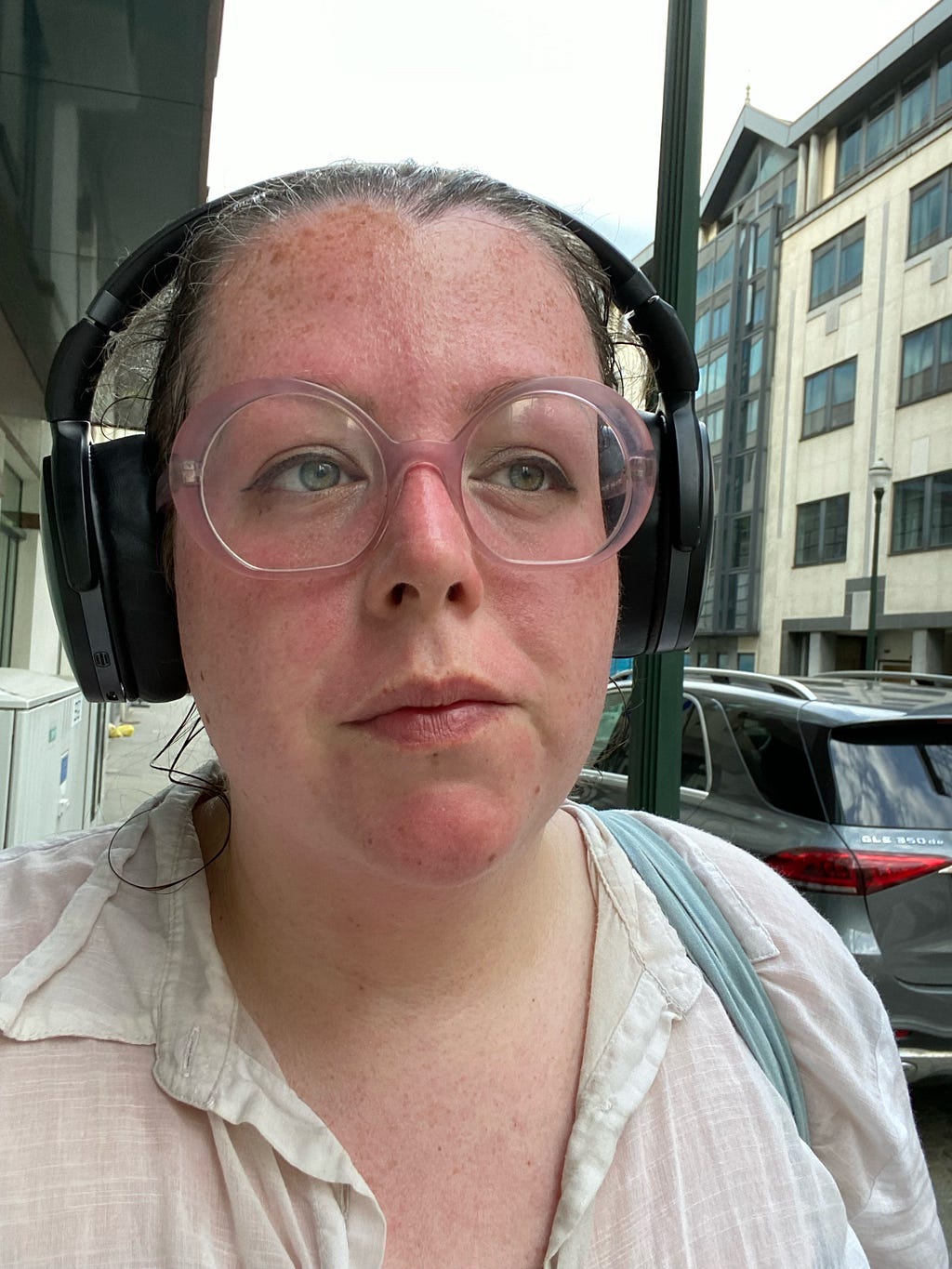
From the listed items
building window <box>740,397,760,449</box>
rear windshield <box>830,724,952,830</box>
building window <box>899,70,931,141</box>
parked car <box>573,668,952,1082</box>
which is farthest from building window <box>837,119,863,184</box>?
rear windshield <box>830,724,952,830</box>

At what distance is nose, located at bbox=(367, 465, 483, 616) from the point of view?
702mm

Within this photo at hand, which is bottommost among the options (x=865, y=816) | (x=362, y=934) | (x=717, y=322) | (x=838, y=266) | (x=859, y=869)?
(x=859, y=869)

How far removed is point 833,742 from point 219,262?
3563 mm

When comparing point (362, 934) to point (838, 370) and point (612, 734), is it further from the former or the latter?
point (838, 370)

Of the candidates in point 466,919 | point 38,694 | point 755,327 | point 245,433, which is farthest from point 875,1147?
point 755,327

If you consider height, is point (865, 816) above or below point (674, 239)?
below

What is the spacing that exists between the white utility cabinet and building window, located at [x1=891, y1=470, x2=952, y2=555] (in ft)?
52.5

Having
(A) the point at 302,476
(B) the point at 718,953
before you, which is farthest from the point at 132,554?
(B) the point at 718,953

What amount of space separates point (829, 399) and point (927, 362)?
335cm

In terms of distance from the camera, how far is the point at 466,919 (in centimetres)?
84

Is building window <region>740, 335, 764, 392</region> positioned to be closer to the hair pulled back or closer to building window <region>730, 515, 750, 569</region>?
building window <region>730, 515, 750, 569</region>

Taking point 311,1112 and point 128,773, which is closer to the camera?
point 311,1112

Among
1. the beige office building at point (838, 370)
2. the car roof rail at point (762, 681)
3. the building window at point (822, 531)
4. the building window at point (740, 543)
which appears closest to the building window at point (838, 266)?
the beige office building at point (838, 370)

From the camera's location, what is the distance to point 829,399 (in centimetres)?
2055
